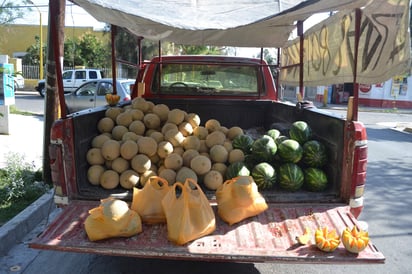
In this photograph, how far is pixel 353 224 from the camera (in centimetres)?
318

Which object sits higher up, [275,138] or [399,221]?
[275,138]

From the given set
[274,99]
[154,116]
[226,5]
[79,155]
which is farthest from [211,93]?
[79,155]

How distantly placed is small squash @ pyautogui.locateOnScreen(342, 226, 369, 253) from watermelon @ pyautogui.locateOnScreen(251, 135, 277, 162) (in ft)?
4.00

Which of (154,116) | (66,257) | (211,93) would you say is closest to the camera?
(66,257)

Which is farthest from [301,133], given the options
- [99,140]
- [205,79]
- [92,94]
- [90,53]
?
[90,53]

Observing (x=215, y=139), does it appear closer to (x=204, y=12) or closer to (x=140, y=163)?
(x=140, y=163)

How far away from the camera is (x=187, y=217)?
2973 mm

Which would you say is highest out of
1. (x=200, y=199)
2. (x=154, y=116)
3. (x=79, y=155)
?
(x=154, y=116)

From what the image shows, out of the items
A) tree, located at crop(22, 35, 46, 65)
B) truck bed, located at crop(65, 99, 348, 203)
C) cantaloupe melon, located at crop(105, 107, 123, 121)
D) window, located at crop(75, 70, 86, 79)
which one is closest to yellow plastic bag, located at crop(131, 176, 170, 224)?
truck bed, located at crop(65, 99, 348, 203)

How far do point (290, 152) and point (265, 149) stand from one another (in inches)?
9.9

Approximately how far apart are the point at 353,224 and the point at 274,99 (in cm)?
333

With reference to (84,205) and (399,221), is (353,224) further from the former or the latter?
(399,221)

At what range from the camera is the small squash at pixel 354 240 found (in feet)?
9.18

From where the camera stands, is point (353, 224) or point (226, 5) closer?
point (353, 224)
